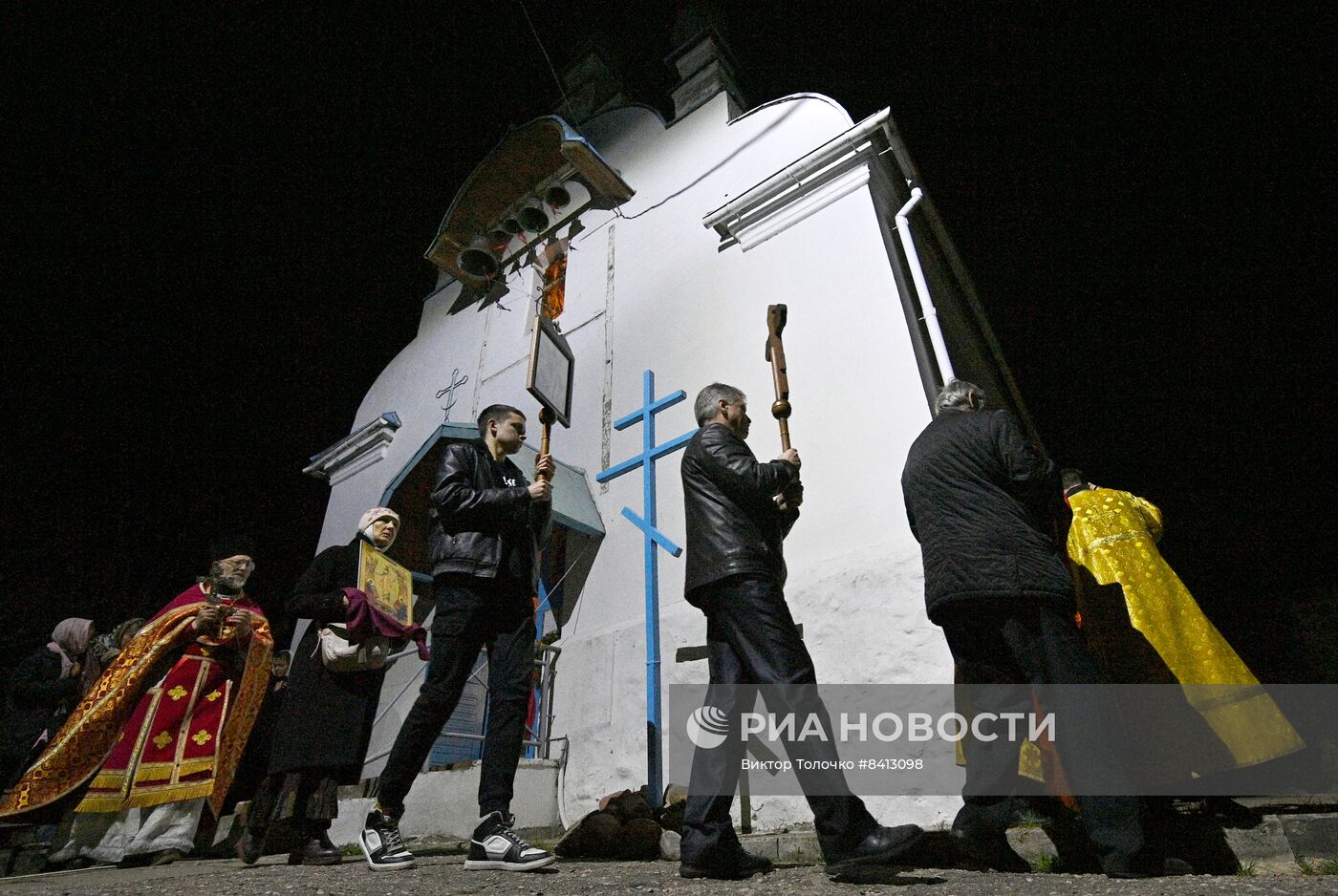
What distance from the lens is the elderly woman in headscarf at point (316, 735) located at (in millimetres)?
3180

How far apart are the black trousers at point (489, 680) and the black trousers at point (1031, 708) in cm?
155

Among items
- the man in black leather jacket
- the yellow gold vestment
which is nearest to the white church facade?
the yellow gold vestment

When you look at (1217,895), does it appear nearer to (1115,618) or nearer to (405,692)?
(1115,618)

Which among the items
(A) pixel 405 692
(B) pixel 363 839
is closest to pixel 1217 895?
(B) pixel 363 839

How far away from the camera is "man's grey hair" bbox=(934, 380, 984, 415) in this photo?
2.97m

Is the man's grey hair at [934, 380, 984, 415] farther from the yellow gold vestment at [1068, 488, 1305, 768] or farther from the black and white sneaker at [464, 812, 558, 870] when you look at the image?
the black and white sneaker at [464, 812, 558, 870]

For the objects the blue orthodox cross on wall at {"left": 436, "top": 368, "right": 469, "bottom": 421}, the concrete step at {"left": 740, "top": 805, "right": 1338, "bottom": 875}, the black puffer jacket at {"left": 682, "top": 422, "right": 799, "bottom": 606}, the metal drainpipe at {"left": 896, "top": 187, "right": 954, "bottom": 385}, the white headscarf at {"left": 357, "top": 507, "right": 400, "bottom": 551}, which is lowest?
the concrete step at {"left": 740, "top": 805, "right": 1338, "bottom": 875}

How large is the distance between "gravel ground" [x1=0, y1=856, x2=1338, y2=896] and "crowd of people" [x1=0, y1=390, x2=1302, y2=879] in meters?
0.10

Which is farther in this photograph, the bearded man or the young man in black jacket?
the bearded man

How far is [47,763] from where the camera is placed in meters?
3.46

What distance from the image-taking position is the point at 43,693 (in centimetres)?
474

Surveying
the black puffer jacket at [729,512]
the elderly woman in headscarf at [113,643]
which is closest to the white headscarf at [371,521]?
the black puffer jacket at [729,512]

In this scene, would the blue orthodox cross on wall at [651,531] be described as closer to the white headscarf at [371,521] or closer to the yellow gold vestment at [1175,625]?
the white headscarf at [371,521]

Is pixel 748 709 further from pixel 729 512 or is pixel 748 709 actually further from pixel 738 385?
pixel 738 385
